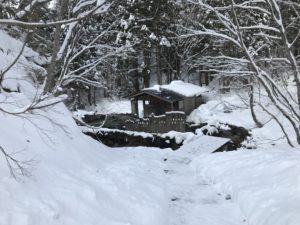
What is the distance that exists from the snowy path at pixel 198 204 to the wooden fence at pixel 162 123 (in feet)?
32.6

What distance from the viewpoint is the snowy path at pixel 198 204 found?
6.41m

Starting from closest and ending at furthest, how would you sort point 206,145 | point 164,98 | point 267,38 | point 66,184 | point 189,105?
1. point 66,184
2. point 267,38
3. point 206,145
4. point 164,98
5. point 189,105

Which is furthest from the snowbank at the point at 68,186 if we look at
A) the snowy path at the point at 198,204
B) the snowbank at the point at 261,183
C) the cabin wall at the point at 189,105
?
the cabin wall at the point at 189,105

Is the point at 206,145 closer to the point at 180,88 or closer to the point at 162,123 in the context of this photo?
the point at 162,123

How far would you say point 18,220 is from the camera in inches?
182

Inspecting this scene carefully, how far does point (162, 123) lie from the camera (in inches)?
807

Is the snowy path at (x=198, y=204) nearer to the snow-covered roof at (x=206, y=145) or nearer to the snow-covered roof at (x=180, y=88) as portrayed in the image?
the snow-covered roof at (x=206, y=145)

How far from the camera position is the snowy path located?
252 inches

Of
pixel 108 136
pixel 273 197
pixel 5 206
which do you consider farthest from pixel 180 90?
pixel 5 206

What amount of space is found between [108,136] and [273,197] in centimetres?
1425

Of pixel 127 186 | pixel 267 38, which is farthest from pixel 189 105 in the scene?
pixel 127 186

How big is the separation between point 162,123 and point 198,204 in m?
13.2

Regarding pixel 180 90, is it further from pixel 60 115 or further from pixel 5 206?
pixel 5 206

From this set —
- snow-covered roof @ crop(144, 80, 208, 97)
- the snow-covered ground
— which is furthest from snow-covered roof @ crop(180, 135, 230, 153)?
snow-covered roof @ crop(144, 80, 208, 97)
